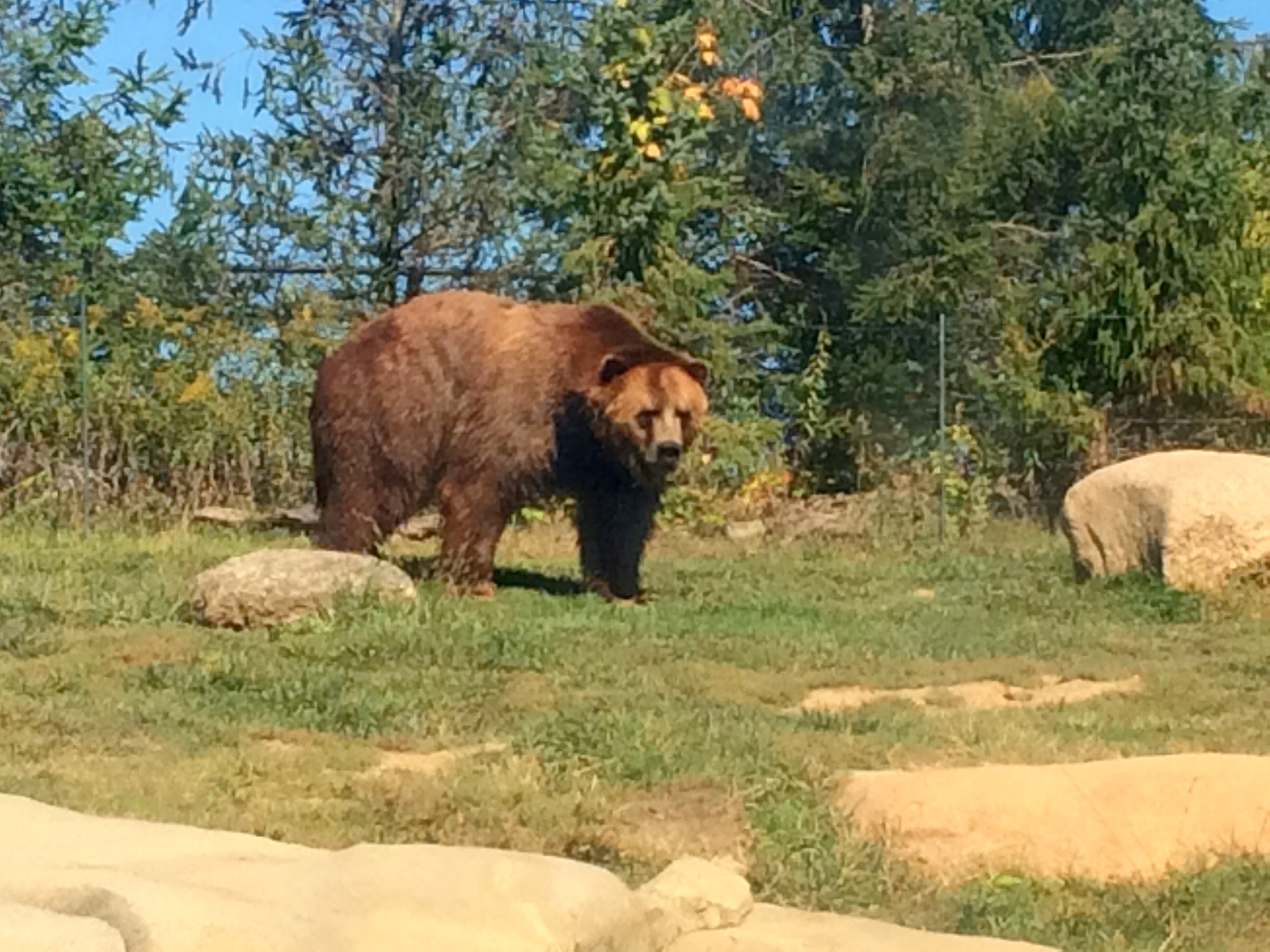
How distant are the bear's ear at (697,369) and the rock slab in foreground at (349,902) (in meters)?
7.29

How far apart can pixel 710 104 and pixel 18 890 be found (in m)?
19.2

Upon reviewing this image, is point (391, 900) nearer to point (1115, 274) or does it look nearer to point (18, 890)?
point (18, 890)

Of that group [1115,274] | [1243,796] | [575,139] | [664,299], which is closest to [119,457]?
[664,299]

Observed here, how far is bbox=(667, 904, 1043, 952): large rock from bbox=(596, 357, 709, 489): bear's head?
7041 millimetres

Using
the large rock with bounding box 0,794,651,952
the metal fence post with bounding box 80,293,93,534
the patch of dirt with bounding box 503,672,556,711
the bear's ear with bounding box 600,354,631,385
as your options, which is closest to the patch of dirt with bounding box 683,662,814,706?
the patch of dirt with bounding box 503,672,556,711

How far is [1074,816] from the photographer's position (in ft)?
19.8

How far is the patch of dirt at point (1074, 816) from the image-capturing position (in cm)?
587

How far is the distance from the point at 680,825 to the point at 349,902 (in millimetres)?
2809

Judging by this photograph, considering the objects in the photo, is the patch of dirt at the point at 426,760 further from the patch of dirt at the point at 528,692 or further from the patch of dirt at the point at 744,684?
the patch of dirt at the point at 744,684

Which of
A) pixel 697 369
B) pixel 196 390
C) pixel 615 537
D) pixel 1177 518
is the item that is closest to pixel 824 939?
pixel 697 369

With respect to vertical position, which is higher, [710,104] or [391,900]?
[710,104]

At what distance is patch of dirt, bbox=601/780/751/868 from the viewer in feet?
19.6

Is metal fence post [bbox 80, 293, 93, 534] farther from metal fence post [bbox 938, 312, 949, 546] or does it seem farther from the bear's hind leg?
metal fence post [bbox 938, 312, 949, 546]

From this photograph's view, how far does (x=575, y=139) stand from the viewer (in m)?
21.3
